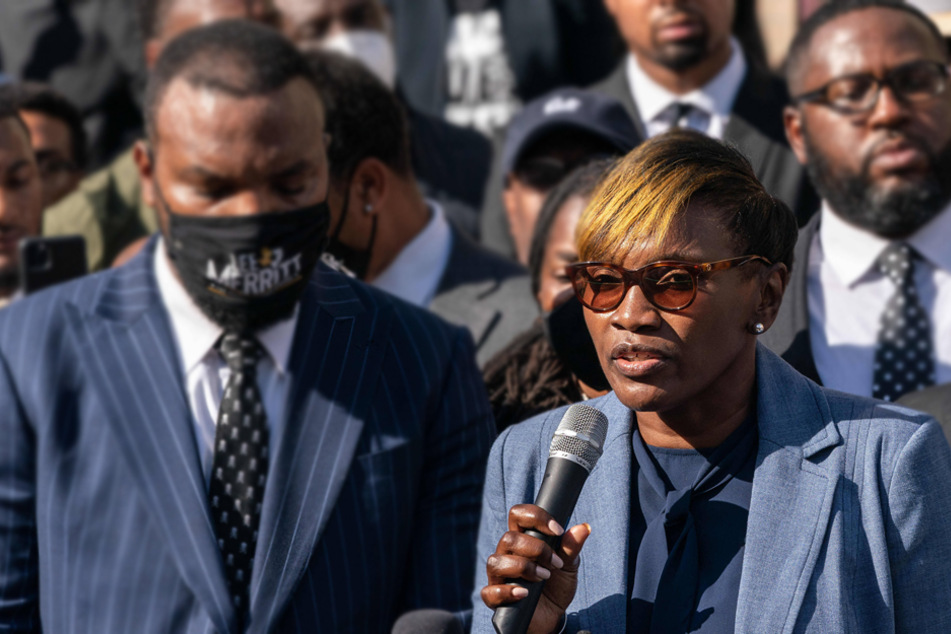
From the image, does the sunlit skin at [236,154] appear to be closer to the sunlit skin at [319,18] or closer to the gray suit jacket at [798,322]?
the gray suit jacket at [798,322]

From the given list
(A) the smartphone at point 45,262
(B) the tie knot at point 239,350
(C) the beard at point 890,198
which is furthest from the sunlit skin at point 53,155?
(C) the beard at point 890,198

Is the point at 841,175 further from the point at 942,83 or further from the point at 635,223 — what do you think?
the point at 635,223

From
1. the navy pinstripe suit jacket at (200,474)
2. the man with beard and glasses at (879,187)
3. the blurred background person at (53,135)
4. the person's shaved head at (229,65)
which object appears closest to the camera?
the navy pinstripe suit jacket at (200,474)

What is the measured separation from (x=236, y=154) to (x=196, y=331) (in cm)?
46

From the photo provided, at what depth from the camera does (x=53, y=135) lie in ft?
19.7

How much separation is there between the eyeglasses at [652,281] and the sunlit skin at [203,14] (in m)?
4.11

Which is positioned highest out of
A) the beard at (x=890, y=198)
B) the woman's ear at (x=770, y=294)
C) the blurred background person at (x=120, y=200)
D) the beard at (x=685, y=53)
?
the beard at (x=685, y=53)

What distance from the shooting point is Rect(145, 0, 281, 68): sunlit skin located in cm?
618

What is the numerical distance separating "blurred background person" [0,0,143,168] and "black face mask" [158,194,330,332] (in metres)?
4.18

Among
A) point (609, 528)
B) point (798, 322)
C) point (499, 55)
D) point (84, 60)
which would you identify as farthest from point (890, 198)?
point (84, 60)

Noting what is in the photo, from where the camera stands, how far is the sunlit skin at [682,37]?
523cm

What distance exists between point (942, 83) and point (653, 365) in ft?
7.67

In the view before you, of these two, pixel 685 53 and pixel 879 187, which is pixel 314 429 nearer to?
pixel 879 187

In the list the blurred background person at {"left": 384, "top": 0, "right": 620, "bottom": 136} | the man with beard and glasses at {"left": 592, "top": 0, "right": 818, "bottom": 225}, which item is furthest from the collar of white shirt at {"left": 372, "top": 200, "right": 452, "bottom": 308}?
the blurred background person at {"left": 384, "top": 0, "right": 620, "bottom": 136}
